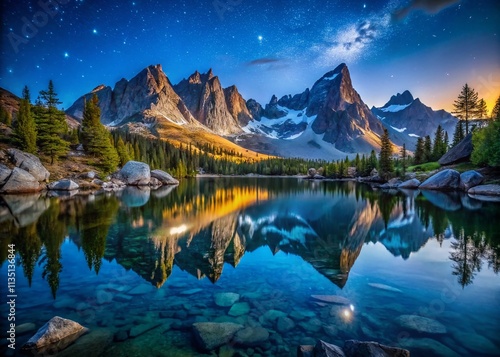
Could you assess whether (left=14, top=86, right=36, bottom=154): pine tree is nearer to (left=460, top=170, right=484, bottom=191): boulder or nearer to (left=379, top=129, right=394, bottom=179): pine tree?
(left=460, top=170, right=484, bottom=191): boulder

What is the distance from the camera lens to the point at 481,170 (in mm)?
48938

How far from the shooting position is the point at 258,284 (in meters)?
10.1

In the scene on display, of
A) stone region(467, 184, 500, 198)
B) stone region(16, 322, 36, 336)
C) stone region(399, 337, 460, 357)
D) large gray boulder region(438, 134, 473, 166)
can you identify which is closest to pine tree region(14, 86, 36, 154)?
stone region(16, 322, 36, 336)

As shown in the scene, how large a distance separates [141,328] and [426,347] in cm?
688

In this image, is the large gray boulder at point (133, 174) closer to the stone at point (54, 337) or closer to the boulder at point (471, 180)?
the stone at point (54, 337)

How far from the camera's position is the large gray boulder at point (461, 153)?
55875 mm

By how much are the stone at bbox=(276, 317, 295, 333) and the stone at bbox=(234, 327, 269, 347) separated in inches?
16.2

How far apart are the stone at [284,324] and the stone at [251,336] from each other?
1.35ft

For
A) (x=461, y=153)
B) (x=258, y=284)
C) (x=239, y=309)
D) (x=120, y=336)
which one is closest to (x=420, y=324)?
(x=239, y=309)


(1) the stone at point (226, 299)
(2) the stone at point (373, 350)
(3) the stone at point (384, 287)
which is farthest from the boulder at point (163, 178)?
(2) the stone at point (373, 350)

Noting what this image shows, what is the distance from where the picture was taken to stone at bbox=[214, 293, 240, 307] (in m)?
8.38

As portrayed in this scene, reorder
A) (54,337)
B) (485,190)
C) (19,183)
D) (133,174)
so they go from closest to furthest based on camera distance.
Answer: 1. (54,337)
2. (19,183)
3. (485,190)
4. (133,174)

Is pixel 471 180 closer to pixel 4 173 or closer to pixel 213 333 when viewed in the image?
pixel 213 333

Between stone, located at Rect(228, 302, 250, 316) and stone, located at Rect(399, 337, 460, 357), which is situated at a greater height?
stone, located at Rect(399, 337, 460, 357)
